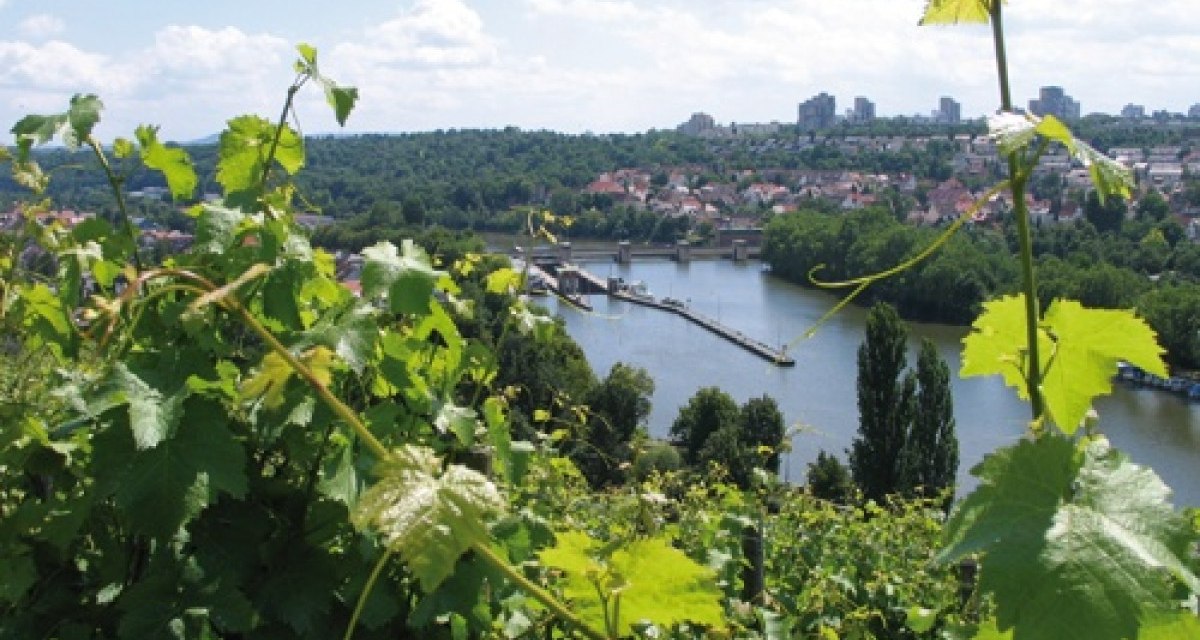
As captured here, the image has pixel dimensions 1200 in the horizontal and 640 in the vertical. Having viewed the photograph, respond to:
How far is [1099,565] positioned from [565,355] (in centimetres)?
1685

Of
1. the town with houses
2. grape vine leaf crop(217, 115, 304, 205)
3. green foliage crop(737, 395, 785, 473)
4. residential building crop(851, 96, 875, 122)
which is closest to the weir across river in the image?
green foliage crop(737, 395, 785, 473)

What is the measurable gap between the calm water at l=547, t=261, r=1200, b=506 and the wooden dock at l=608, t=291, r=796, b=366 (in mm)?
170

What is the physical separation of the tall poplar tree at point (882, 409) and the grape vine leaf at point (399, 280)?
12277 mm

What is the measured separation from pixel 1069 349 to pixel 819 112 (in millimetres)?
93517

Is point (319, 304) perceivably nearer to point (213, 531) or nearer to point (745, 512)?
point (213, 531)

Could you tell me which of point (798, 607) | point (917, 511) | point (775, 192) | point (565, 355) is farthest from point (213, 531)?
point (775, 192)

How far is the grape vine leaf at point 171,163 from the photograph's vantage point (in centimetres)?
100

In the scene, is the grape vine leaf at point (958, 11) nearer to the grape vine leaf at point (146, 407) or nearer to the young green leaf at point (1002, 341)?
the young green leaf at point (1002, 341)

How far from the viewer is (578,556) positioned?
43 centimetres

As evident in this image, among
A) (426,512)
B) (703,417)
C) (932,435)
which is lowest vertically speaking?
(703,417)

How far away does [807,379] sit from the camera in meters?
19.8

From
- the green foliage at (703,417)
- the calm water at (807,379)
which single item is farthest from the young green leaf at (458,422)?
the green foliage at (703,417)

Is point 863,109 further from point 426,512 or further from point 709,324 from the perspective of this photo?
point 426,512

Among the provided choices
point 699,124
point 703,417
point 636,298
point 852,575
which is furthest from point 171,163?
point 699,124
